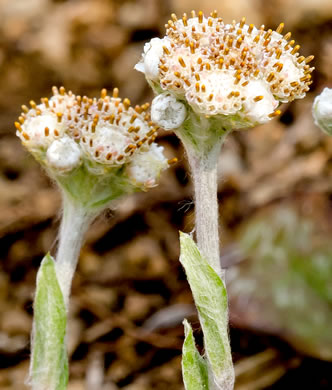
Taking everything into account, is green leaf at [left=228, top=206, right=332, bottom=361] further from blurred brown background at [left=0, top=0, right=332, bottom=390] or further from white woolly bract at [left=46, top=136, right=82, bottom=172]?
white woolly bract at [left=46, top=136, right=82, bottom=172]

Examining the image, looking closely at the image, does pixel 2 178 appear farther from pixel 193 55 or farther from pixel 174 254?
pixel 193 55

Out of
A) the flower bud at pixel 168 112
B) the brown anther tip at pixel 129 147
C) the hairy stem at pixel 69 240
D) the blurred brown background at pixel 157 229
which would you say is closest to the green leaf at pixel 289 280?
the blurred brown background at pixel 157 229

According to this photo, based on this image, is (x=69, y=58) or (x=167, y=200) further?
(x=69, y=58)

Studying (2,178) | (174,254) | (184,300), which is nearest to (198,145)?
(184,300)

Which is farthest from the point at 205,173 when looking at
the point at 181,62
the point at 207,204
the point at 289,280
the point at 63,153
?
the point at 289,280

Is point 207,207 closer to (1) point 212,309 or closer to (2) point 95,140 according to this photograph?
(1) point 212,309

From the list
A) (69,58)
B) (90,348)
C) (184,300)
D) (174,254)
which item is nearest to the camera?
(90,348)
